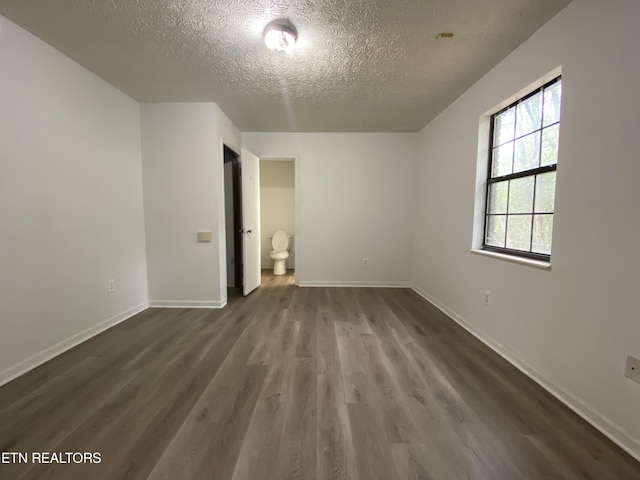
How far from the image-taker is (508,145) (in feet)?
6.73

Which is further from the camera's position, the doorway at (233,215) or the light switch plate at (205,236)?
the doorway at (233,215)

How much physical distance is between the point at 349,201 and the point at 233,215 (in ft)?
5.86

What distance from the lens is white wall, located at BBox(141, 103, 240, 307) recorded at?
9.00 feet

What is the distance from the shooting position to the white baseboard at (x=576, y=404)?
1.13m

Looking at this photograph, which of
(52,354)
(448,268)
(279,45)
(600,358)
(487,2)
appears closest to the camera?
(600,358)

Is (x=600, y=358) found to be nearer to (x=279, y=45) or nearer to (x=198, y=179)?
(x=279, y=45)

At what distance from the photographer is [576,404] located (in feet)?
4.45

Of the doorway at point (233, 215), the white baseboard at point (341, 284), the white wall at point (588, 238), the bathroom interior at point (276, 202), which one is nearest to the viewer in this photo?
the white wall at point (588, 238)

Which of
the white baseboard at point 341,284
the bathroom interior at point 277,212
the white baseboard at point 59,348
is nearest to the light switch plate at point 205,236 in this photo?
the white baseboard at point 59,348

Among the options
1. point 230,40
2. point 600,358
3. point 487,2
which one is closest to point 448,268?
point 600,358

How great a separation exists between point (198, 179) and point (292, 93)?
1408mm

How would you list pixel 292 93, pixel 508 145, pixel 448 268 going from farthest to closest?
1. pixel 448 268
2. pixel 292 93
3. pixel 508 145

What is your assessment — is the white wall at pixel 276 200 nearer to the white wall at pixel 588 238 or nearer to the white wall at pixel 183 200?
the white wall at pixel 183 200

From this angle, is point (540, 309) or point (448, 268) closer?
point (540, 309)
